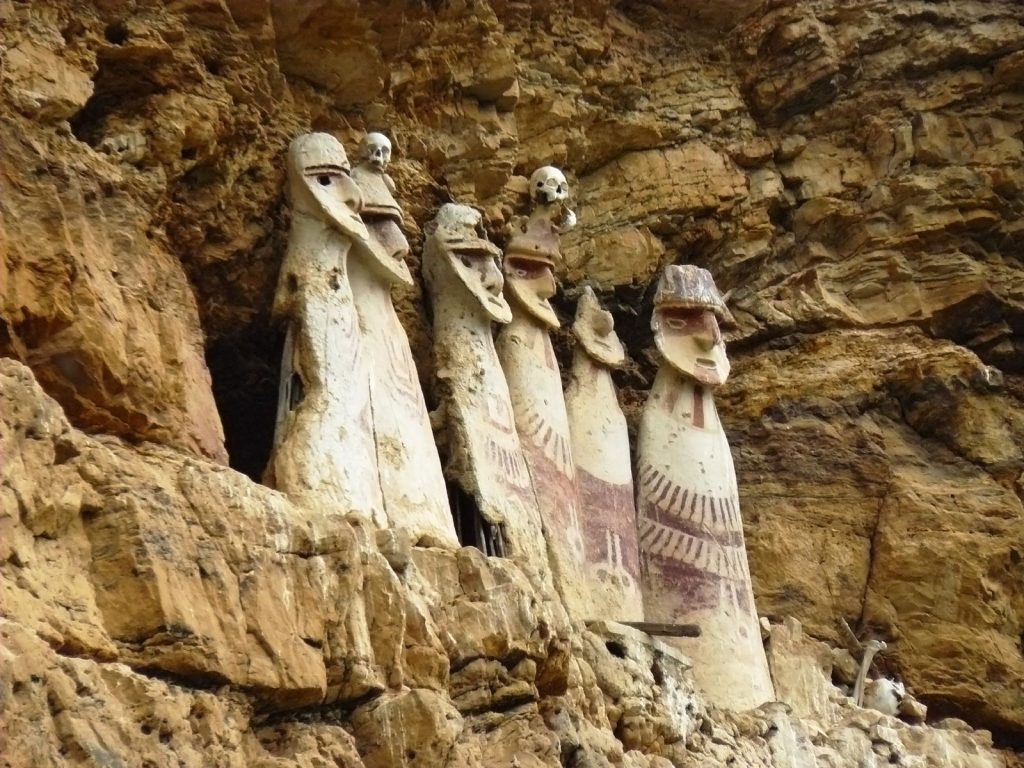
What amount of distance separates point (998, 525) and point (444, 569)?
362 centimetres

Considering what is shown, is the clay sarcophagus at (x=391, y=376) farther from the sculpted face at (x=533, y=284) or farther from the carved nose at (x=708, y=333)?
the carved nose at (x=708, y=333)

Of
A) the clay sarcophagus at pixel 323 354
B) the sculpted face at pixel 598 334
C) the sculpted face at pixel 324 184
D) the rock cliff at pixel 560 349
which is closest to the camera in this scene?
the rock cliff at pixel 560 349

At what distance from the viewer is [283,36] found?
7.96 m

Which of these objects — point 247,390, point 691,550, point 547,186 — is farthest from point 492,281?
point 691,550

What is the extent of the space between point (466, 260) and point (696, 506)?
1.32m

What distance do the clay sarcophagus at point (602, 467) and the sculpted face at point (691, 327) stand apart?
21 centimetres

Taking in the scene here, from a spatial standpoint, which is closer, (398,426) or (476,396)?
(398,426)

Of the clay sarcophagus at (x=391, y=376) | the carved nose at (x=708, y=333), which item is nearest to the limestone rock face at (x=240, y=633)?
the clay sarcophagus at (x=391, y=376)

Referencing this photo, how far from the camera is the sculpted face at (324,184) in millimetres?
7492

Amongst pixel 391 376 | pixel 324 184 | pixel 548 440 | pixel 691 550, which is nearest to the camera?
pixel 391 376

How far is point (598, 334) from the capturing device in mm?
8789

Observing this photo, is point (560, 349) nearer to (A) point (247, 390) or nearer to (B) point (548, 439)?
(B) point (548, 439)

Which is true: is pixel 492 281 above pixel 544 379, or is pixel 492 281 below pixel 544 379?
above

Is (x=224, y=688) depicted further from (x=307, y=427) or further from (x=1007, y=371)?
(x=1007, y=371)
